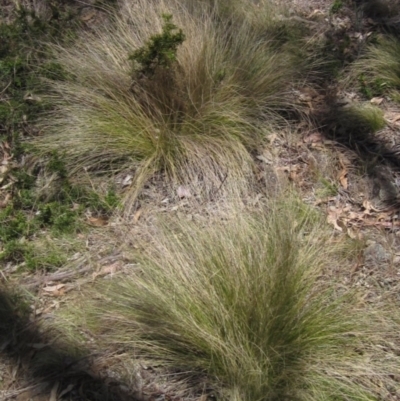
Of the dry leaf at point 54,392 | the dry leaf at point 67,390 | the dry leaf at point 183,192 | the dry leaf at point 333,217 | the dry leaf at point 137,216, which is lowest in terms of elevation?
the dry leaf at point 333,217

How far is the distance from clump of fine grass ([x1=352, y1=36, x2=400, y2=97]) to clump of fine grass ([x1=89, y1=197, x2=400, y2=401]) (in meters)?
2.42

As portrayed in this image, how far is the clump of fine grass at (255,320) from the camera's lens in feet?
10.0

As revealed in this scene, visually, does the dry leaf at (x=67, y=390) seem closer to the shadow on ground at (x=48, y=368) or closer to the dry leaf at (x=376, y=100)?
the shadow on ground at (x=48, y=368)

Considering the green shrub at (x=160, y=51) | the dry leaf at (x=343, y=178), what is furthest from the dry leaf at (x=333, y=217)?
the green shrub at (x=160, y=51)

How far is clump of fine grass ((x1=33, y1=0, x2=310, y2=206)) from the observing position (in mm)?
4699

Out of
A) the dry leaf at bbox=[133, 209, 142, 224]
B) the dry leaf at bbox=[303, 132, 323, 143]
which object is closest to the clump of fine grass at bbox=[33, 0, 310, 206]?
the dry leaf at bbox=[133, 209, 142, 224]

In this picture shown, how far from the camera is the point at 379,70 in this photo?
5.58 meters

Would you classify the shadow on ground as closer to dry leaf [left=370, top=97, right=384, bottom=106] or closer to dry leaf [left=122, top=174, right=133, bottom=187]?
dry leaf [left=122, top=174, right=133, bottom=187]

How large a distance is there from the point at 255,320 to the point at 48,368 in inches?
45.0

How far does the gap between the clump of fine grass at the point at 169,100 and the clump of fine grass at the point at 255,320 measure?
115cm

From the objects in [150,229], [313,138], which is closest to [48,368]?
[150,229]

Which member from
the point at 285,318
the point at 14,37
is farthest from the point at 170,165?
the point at 14,37

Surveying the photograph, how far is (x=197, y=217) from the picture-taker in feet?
13.2

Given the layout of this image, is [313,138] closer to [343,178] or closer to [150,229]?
[343,178]
